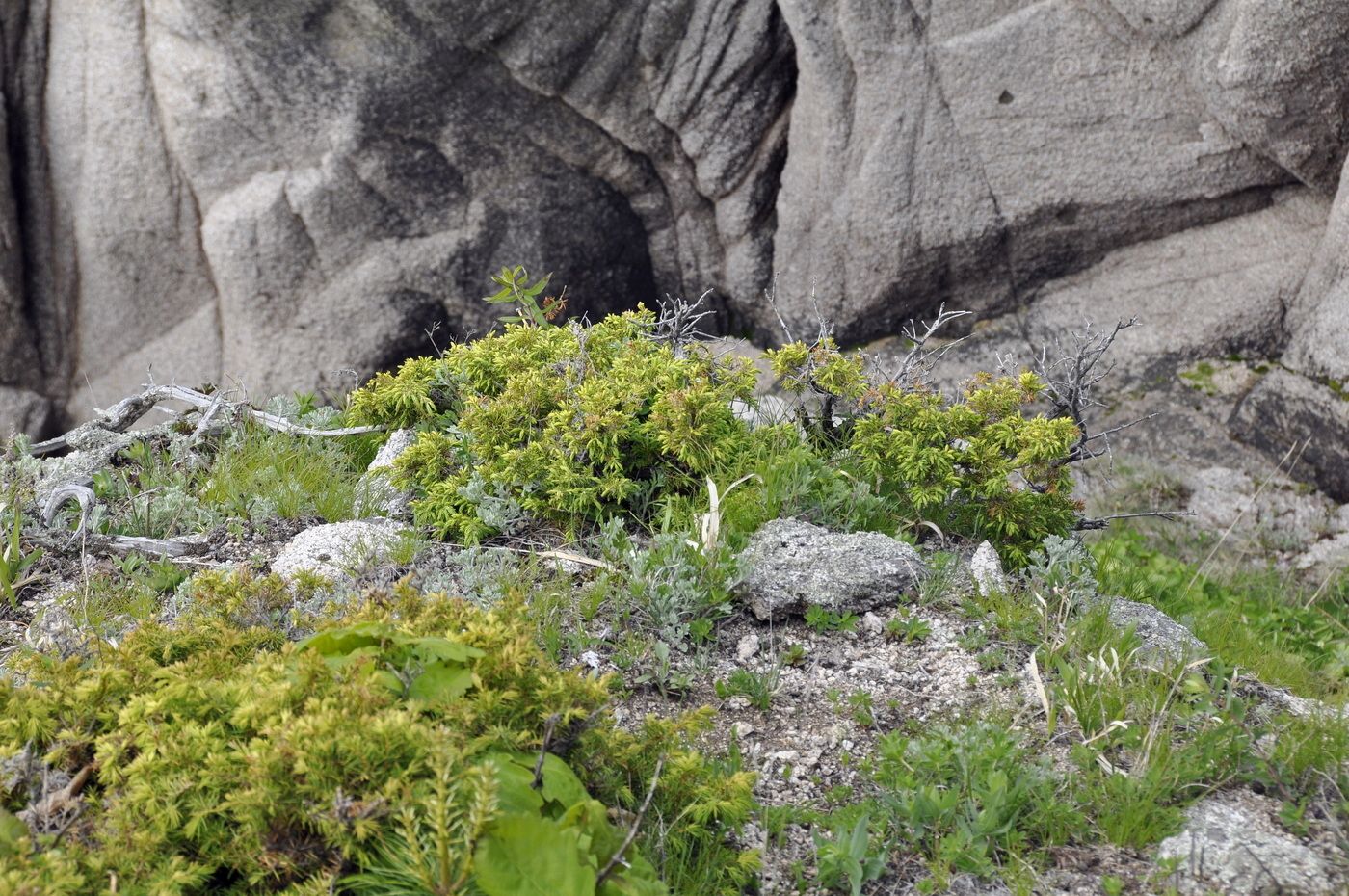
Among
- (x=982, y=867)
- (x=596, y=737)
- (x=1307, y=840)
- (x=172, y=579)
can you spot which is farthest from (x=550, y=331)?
(x=1307, y=840)

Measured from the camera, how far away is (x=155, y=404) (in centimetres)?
477

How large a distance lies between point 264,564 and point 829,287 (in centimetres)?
571

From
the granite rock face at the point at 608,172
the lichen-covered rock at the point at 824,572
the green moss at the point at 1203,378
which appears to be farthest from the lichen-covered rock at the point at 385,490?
the green moss at the point at 1203,378

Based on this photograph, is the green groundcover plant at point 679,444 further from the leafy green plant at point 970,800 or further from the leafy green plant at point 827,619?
the leafy green plant at point 970,800

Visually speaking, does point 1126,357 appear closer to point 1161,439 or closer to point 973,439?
point 1161,439

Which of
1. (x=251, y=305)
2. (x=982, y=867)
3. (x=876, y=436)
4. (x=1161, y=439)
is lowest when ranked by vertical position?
(x=1161, y=439)

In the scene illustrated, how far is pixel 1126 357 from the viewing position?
7.80 meters

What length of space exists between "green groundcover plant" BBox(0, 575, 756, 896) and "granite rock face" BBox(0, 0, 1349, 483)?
6047 mm

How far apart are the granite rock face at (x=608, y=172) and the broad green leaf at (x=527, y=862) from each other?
655 centimetres

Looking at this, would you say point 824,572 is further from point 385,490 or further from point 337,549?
point 385,490

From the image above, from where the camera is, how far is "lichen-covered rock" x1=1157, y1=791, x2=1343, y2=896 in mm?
2328

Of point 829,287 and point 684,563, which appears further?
point 829,287

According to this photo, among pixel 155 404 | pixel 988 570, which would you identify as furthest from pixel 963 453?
pixel 155 404

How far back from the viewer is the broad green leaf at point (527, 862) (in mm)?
1756
